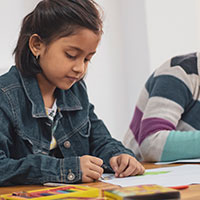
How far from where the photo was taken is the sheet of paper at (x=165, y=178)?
91 centimetres

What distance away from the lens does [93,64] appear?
100 inches

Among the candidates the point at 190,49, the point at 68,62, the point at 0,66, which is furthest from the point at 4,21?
the point at 68,62

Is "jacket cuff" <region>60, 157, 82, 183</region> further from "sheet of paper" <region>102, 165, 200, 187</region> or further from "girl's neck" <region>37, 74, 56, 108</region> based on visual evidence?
"girl's neck" <region>37, 74, 56, 108</region>

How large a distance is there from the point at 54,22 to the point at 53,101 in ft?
0.77

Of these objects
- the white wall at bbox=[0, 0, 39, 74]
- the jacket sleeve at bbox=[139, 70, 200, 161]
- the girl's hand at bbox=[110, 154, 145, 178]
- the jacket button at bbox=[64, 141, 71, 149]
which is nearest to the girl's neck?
the jacket button at bbox=[64, 141, 71, 149]

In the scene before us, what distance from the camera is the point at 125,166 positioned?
1.09m

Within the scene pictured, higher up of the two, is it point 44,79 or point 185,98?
point 44,79

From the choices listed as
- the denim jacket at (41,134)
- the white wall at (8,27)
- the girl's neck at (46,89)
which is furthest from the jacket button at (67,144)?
the white wall at (8,27)

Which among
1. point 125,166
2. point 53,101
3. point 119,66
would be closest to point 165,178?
point 125,166

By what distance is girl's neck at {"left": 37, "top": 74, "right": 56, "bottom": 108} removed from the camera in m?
1.24

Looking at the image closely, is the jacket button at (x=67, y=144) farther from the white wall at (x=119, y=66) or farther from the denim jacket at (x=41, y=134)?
the white wall at (x=119, y=66)

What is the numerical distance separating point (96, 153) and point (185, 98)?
1.40 ft

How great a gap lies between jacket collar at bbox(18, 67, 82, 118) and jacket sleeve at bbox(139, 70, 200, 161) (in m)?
0.31

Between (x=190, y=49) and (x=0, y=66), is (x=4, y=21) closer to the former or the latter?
(x=0, y=66)
